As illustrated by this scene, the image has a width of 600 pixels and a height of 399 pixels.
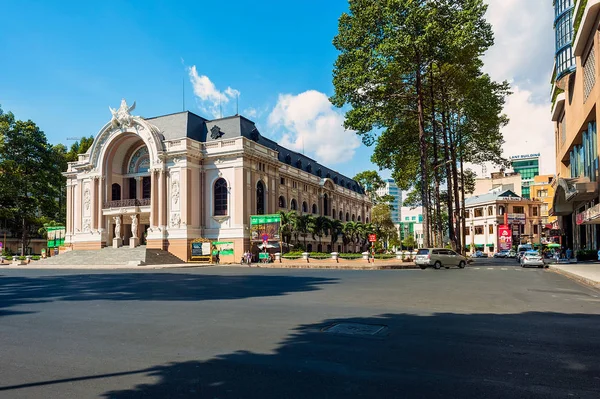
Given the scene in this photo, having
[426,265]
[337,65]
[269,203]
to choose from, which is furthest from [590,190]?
[269,203]

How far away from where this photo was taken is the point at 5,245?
75.8m

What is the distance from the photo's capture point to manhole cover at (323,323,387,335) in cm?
799

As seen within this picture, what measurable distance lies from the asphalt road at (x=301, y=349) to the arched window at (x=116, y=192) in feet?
146

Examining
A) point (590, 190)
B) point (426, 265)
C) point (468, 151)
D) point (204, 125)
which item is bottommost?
point (426, 265)

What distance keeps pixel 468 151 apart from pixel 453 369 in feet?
146

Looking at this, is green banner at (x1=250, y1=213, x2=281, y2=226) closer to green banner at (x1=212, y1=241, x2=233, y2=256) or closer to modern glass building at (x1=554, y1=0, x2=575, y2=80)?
green banner at (x1=212, y1=241, x2=233, y2=256)

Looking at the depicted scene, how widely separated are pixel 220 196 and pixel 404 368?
44593mm

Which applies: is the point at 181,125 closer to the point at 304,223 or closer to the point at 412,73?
the point at 304,223

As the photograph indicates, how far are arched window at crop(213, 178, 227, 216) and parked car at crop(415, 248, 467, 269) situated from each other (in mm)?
22798

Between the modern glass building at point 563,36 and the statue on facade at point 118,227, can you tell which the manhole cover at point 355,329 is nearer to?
the statue on facade at point 118,227

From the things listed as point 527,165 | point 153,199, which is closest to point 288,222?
→ point 153,199

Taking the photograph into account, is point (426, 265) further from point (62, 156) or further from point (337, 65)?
point (62, 156)

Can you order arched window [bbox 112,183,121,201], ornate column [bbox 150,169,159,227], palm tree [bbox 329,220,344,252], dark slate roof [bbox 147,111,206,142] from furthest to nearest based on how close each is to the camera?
palm tree [bbox 329,220,344,252], arched window [bbox 112,183,121,201], dark slate roof [bbox 147,111,206,142], ornate column [bbox 150,169,159,227]

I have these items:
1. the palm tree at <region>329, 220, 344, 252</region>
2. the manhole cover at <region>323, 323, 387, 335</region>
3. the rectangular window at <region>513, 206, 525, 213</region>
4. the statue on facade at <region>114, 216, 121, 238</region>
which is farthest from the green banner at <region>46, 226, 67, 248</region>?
the rectangular window at <region>513, 206, 525, 213</region>
